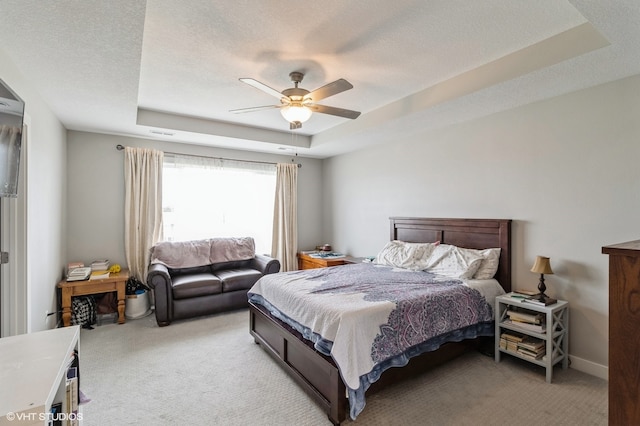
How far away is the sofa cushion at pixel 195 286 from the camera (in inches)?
152

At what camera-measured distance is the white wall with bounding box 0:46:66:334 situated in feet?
Result: 8.00

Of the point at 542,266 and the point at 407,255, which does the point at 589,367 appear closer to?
the point at 542,266

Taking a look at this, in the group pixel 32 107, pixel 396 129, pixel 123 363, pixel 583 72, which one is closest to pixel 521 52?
pixel 583 72

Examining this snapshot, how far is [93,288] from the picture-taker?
3.62 m

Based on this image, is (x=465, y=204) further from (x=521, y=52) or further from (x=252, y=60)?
(x=252, y=60)

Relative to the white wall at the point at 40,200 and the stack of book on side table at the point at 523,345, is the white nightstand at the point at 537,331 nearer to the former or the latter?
the stack of book on side table at the point at 523,345

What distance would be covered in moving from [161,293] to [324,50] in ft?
11.0

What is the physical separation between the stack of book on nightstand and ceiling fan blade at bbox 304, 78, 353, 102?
2.50 meters

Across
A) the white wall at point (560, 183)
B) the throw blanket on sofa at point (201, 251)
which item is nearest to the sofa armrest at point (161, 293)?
the throw blanket on sofa at point (201, 251)

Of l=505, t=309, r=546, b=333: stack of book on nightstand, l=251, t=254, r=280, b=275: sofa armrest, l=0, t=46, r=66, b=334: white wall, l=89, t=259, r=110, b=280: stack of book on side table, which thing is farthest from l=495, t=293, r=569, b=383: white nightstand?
l=89, t=259, r=110, b=280: stack of book on side table

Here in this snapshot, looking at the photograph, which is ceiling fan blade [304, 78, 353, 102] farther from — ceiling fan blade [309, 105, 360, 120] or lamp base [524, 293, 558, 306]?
lamp base [524, 293, 558, 306]

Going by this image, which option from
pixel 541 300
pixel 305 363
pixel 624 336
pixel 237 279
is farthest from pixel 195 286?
pixel 624 336

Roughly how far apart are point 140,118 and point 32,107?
1262 mm

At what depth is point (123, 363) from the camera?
282 cm
